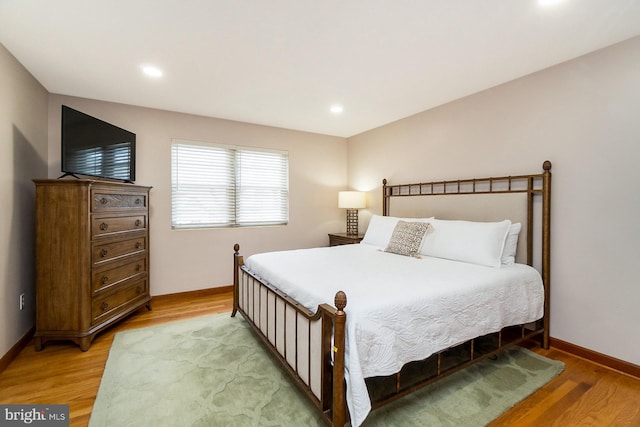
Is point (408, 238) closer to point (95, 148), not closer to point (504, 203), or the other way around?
point (504, 203)

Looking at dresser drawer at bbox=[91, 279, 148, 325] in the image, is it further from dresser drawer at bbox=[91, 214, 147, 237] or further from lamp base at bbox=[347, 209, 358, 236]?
lamp base at bbox=[347, 209, 358, 236]

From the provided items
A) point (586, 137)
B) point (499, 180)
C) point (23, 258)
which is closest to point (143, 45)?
point (23, 258)

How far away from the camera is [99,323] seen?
2.56 m

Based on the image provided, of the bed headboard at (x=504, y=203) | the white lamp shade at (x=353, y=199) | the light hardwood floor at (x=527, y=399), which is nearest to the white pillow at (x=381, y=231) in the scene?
the bed headboard at (x=504, y=203)

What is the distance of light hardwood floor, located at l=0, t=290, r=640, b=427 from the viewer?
65.8 inches

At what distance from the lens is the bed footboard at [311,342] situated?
139 cm

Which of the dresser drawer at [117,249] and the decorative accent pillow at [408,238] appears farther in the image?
the decorative accent pillow at [408,238]

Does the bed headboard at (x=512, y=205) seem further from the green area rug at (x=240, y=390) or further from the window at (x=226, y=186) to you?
the window at (x=226, y=186)

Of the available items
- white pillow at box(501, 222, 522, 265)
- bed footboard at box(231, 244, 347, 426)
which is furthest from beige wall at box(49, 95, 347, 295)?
white pillow at box(501, 222, 522, 265)

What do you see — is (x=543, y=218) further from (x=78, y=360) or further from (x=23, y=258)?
(x=23, y=258)

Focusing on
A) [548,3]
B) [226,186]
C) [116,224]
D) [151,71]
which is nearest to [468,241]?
[548,3]

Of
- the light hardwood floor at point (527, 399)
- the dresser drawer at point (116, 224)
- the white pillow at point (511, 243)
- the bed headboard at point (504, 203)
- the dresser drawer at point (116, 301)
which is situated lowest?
the light hardwood floor at point (527, 399)

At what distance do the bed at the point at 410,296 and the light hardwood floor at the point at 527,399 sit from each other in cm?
35

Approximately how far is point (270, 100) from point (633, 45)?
3.03 m
